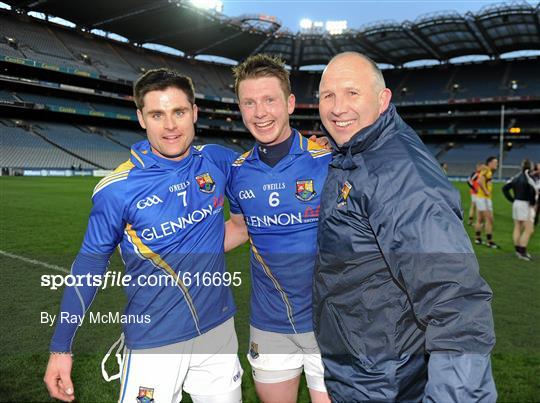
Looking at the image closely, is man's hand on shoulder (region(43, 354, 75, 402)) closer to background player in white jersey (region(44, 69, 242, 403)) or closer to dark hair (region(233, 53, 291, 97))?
background player in white jersey (region(44, 69, 242, 403))

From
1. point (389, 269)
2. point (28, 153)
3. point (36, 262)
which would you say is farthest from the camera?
point (28, 153)

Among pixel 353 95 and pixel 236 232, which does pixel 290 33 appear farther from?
pixel 353 95

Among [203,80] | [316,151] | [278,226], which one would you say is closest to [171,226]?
[278,226]

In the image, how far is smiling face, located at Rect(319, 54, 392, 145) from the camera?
1920 millimetres

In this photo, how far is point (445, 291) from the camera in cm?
145

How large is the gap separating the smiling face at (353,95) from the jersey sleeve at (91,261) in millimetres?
→ 1275

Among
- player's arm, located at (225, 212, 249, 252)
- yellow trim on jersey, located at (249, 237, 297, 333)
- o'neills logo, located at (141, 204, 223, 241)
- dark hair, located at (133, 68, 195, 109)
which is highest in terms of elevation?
dark hair, located at (133, 68, 195, 109)

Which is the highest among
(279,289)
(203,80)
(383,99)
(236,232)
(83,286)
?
Answer: (203,80)

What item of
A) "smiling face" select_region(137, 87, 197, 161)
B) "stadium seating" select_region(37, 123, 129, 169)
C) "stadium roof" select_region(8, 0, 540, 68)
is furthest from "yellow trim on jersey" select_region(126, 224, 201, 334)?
"stadium roof" select_region(8, 0, 540, 68)

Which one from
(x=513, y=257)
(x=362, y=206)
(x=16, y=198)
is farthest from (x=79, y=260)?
(x=16, y=198)

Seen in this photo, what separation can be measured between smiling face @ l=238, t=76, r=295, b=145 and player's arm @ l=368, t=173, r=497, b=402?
1.49m

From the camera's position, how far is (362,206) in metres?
1.66

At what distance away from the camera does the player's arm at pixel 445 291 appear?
1.41 m

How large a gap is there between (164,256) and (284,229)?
0.79 metres
